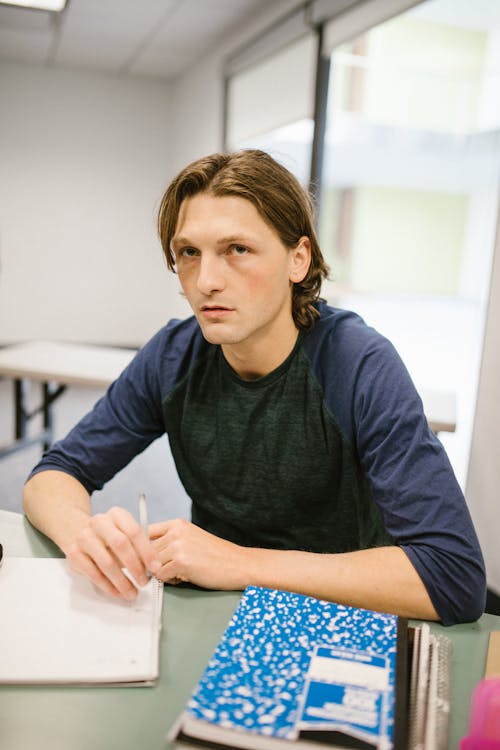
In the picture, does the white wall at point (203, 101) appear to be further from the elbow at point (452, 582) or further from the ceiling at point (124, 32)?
the elbow at point (452, 582)

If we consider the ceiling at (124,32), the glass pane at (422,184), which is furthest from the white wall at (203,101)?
the glass pane at (422,184)

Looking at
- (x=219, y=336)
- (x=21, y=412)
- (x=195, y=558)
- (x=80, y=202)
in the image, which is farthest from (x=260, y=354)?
(x=80, y=202)

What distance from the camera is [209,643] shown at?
2.39ft

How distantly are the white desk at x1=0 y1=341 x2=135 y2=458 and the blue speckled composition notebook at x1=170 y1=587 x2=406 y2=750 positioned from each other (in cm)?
193

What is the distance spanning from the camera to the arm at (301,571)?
2.66 feet

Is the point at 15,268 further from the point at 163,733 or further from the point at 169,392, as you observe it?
the point at 163,733

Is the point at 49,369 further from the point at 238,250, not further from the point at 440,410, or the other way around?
the point at 238,250

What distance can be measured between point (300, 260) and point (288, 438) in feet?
1.17

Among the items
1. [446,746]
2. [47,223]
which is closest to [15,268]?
[47,223]

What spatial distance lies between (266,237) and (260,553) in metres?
0.55

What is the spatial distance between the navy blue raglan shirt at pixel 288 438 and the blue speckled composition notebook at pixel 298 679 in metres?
0.23

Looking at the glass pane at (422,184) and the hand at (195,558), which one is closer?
the hand at (195,558)

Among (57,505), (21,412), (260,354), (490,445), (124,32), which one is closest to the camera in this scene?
(57,505)

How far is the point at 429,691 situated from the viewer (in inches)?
24.3
